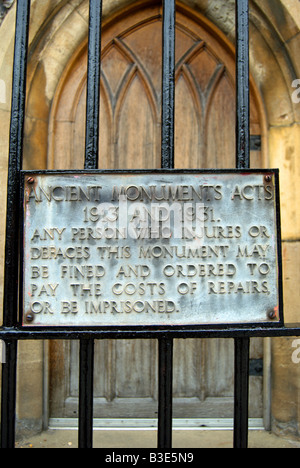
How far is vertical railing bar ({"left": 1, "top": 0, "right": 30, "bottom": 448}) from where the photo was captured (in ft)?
4.88

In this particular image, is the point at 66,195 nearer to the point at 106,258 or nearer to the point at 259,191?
the point at 106,258

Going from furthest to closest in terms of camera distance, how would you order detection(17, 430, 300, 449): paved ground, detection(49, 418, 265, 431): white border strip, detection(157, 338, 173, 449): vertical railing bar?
detection(49, 418, 265, 431): white border strip
detection(17, 430, 300, 449): paved ground
detection(157, 338, 173, 449): vertical railing bar

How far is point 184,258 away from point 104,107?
72.4 inches

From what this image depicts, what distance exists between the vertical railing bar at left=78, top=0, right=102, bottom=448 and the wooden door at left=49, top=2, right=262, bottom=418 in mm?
1405

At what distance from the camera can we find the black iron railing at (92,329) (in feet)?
4.85

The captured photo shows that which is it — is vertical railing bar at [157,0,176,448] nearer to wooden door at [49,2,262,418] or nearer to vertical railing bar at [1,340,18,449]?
vertical railing bar at [1,340,18,449]

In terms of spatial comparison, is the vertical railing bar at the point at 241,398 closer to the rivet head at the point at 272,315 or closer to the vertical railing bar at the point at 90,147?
the rivet head at the point at 272,315

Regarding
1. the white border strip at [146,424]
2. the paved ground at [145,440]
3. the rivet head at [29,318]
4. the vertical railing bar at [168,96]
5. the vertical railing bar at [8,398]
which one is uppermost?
the vertical railing bar at [168,96]

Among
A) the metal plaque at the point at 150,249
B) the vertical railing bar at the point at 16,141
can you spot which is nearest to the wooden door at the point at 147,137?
the vertical railing bar at the point at 16,141

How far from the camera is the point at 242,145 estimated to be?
5.13 feet

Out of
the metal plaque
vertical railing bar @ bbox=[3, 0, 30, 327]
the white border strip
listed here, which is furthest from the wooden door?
the metal plaque

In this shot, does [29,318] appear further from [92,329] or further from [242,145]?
[242,145]

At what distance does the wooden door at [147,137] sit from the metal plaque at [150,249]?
146cm

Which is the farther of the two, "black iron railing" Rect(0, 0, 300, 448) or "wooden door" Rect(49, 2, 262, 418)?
"wooden door" Rect(49, 2, 262, 418)
